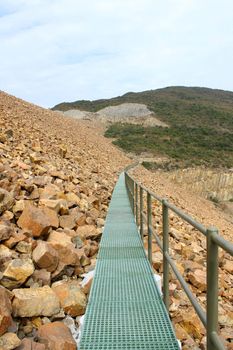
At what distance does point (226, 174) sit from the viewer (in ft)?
145

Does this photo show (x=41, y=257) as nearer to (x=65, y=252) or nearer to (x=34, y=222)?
(x=65, y=252)

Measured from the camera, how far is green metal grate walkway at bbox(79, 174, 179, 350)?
378cm

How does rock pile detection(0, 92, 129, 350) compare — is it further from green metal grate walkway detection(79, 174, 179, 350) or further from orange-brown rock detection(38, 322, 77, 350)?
green metal grate walkway detection(79, 174, 179, 350)

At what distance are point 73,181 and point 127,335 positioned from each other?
23.7 ft

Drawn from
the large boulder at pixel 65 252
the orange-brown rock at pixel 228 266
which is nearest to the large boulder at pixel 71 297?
the large boulder at pixel 65 252

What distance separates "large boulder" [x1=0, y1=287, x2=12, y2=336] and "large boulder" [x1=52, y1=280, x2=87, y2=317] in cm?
79

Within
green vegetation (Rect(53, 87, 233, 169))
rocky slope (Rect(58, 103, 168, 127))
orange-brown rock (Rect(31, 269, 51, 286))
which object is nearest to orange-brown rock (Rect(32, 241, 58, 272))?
orange-brown rock (Rect(31, 269, 51, 286))

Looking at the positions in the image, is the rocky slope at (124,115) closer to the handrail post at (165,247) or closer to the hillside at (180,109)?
the hillside at (180,109)

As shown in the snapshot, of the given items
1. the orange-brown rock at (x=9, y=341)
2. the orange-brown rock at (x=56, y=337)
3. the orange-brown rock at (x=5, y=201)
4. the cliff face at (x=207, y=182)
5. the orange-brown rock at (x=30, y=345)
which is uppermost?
the orange-brown rock at (x=5, y=201)

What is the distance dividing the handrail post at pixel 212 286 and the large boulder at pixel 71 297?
2305 mm

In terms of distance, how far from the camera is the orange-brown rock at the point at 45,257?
5.05m

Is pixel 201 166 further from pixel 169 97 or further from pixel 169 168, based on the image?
pixel 169 97

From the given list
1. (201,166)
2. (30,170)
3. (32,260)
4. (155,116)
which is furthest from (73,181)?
(155,116)

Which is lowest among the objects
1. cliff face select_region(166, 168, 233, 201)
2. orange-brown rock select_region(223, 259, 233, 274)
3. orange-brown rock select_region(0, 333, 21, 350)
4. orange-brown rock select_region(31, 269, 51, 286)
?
cliff face select_region(166, 168, 233, 201)
